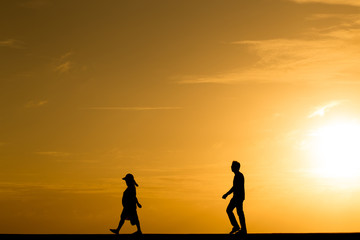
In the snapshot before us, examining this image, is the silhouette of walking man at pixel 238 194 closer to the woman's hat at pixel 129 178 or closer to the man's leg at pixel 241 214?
the man's leg at pixel 241 214

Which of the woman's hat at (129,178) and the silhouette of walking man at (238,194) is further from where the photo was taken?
the woman's hat at (129,178)

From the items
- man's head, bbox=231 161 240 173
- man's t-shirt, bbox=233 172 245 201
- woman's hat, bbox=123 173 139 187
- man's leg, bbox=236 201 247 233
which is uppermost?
woman's hat, bbox=123 173 139 187

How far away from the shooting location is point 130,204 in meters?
24.5

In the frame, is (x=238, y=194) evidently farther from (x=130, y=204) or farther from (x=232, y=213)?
(x=130, y=204)

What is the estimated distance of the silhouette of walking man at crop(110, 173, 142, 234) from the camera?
24438mm

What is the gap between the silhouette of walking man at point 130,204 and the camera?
24.4m

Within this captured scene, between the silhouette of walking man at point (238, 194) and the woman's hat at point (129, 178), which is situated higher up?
the woman's hat at point (129, 178)
